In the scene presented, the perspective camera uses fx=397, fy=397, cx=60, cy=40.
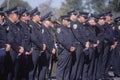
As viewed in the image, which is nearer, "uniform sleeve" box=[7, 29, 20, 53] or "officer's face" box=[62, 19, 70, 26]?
"uniform sleeve" box=[7, 29, 20, 53]

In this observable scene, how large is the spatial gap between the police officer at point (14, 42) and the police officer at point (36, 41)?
63cm

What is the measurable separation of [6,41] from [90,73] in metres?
3.99

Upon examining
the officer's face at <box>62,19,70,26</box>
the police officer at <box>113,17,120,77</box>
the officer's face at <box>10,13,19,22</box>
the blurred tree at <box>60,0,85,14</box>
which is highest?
the blurred tree at <box>60,0,85,14</box>

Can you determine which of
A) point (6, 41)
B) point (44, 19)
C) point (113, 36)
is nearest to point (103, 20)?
point (113, 36)

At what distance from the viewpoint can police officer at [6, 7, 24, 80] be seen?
31.3 ft

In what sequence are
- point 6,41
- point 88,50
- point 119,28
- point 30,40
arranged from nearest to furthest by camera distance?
1. point 6,41
2. point 30,40
3. point 88,50
4. point 119,28

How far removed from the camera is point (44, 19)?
11.0 metres

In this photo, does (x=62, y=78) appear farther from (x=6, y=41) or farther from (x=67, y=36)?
(x=6, y=41)

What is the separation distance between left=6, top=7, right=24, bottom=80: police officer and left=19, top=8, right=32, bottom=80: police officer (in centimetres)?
30

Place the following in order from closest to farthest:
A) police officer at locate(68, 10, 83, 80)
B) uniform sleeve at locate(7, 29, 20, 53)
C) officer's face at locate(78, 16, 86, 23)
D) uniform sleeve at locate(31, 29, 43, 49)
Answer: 1. uniform sleeve at locate(7, 29, 20, 53)
2. uniform sleeve at locate(31, 29, 43, 49)
3. police officer at locate(68, 10, 83, 80)
4. officer's face at locate(78, 16, 86, 23)

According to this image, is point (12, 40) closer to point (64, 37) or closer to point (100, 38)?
point (64, 37)

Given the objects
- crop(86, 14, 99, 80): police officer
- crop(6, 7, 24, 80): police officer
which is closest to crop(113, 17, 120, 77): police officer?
crop(86, 14, 99, 80): police officer

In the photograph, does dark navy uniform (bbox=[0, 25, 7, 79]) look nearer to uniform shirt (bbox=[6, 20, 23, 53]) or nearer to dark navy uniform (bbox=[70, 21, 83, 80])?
uniform shirt (bbox=[6, 20, 23, 53])

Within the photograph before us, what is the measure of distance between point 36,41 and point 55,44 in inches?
40.2
